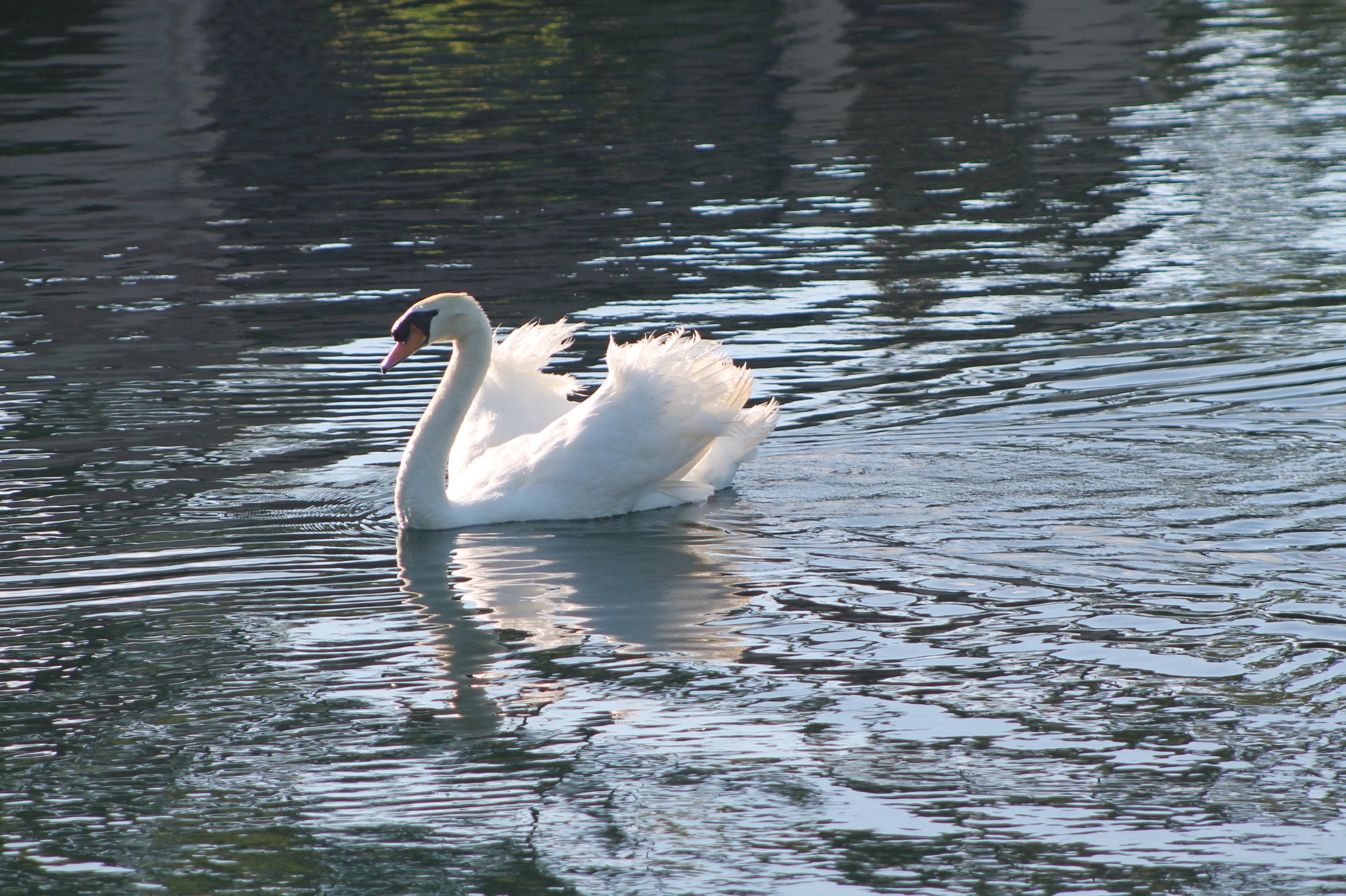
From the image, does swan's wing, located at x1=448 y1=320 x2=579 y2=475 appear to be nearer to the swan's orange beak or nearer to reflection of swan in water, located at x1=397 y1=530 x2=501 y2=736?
the swan's orange beak

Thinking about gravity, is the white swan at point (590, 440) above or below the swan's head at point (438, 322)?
below

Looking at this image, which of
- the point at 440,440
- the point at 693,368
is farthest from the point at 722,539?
the point at 440,440

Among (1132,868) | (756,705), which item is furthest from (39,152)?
(1132,868)

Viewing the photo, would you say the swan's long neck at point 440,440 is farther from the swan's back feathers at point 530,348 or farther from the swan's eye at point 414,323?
the swan's back feathers at point 530,348

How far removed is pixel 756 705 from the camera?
7332mm

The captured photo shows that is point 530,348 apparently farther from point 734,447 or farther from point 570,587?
point 570,587

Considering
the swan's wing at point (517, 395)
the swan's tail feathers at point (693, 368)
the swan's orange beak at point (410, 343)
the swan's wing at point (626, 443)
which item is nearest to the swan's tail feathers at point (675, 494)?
the swan's wing at point (626, 443)

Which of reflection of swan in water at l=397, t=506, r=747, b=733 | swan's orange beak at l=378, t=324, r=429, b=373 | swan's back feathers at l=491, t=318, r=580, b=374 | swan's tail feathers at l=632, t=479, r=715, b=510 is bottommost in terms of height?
swan's tail feathers at l=632, t=479, r=715, b=510

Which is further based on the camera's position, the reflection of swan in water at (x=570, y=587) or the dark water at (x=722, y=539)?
the reflection of swan in water at (x=570, y=587)

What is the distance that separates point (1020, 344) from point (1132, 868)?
776 centimetres

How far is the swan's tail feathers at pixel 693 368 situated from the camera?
1040cm

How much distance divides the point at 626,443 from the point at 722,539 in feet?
2.81

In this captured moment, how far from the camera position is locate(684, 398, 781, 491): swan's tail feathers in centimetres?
Answer: 1075

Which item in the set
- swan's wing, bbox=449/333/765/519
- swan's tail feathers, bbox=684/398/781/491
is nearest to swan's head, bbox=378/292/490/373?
swan's wing, bbox=449/333/765/519
